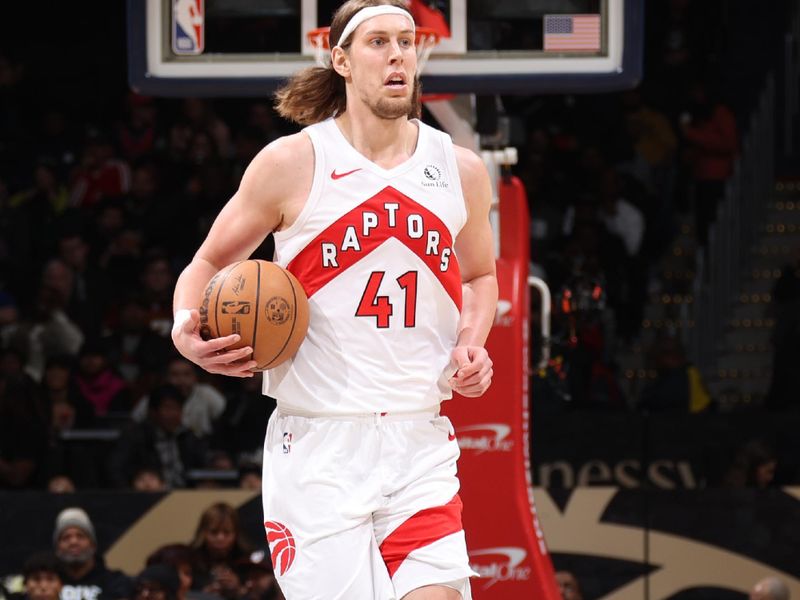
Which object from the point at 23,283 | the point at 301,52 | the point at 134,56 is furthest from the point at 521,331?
the point at 23,283

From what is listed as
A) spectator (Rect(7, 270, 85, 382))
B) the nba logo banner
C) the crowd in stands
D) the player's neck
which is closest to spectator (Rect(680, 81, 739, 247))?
spectator (Rect(7, 270, 85, 382))

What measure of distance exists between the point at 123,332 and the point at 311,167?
7.83m

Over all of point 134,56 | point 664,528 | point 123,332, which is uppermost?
point 134,56

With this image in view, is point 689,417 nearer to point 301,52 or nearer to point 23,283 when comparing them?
point 301,52

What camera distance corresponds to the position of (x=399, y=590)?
14.7 ft

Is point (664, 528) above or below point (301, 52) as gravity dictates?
below

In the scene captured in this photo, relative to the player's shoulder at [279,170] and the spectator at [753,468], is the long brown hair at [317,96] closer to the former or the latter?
the player's shoulder at [279,170]

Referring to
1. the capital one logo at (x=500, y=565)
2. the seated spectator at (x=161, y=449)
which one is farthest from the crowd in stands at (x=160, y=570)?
the capital one logo at (x=500, y=565)

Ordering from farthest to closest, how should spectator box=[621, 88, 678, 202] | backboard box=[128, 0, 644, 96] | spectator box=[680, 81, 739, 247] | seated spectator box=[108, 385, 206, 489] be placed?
spectator box=[621, 88, 678, 202] → spectator box=[680, 81, 739, 247] → seated spectator box=[108, 385, 206, 489] → backboard box=[128, 0, 644, 96]

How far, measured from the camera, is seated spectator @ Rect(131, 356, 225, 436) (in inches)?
437

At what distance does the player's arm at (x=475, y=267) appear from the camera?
4.74 meters

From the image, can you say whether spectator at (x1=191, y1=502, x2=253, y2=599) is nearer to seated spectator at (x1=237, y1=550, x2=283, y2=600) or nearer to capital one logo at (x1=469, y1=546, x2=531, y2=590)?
seated spectator at (x1=237, y1=550, x2=283, y2=600)

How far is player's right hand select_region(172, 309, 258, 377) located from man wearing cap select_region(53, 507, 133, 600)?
181 inches

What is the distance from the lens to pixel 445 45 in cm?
673
